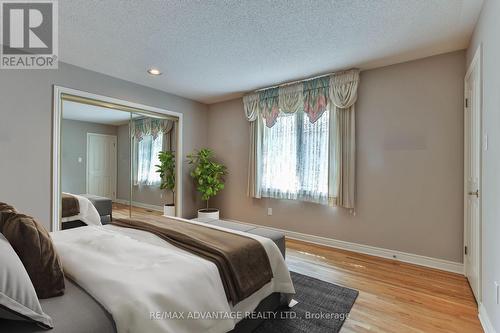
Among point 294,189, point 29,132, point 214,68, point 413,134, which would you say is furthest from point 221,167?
point 413,134

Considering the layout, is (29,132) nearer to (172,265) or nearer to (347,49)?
(172,265)

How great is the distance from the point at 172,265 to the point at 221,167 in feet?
11.3

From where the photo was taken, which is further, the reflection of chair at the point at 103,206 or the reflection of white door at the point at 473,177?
the reflection of chair at the point at 103,206

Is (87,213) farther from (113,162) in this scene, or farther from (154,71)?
(154,71)

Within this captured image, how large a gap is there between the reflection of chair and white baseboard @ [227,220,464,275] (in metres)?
2.78

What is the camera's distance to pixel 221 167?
15.5 feet

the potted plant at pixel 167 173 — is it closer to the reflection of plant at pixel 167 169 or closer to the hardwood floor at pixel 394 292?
the reflection of plant at pixel 167 169

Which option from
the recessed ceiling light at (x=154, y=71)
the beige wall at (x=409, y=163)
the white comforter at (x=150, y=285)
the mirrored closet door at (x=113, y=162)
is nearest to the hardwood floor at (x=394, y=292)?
the beige wall at (x=409, y=163)

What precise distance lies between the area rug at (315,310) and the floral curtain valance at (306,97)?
224 cm

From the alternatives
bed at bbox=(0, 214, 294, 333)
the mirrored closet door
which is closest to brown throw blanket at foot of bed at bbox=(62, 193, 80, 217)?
the mirrored closet door

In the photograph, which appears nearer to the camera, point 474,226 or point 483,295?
point 483,295

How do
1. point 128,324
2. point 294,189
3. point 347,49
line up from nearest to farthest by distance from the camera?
1. point 128,324
2. point 347,49
3. point 294,189

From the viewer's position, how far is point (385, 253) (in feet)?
10.3

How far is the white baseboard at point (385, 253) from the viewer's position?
2752 millimetres
